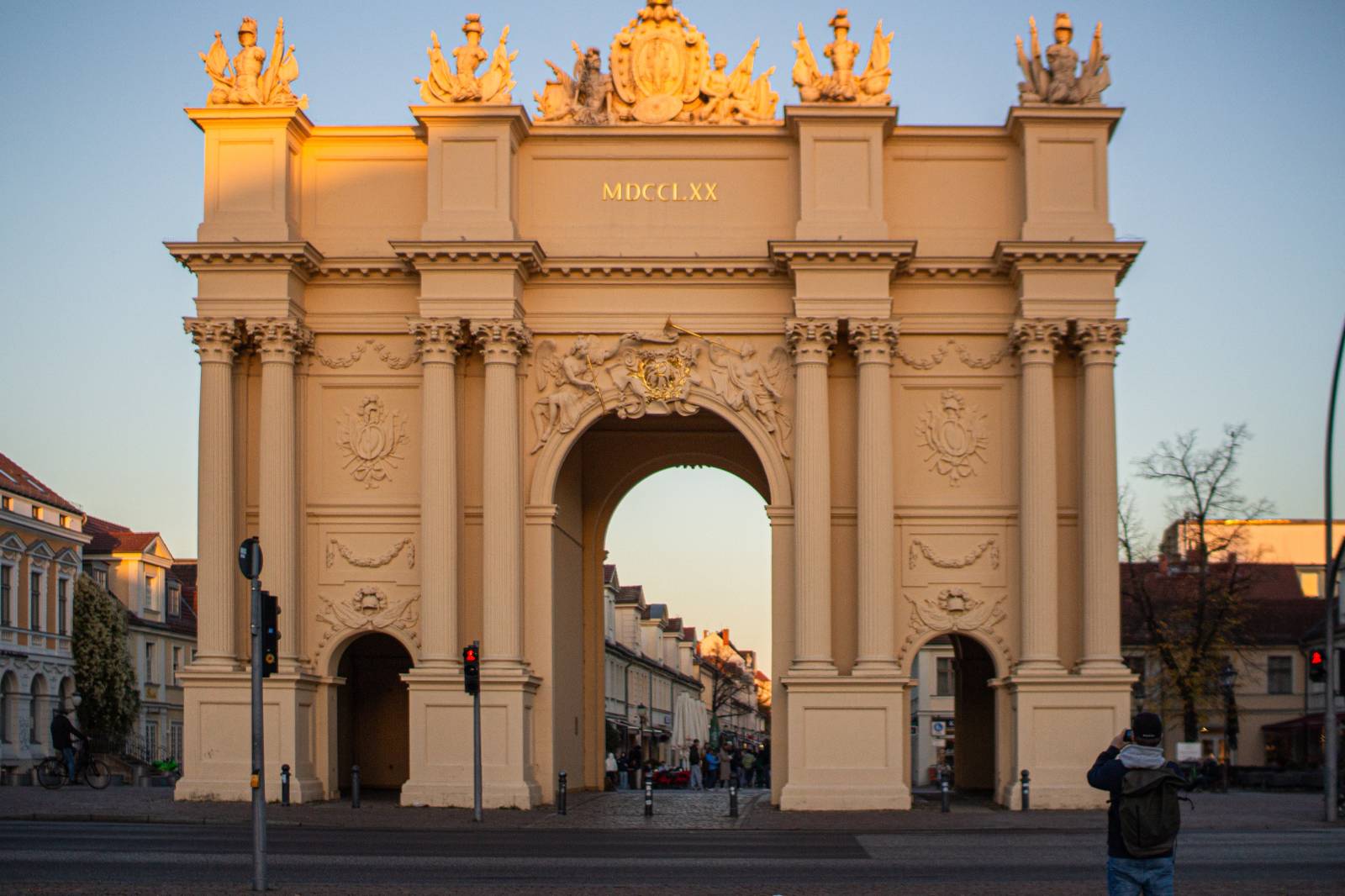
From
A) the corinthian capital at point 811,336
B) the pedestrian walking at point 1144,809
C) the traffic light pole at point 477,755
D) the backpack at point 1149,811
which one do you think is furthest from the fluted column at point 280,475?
the backpack at point 1149,811

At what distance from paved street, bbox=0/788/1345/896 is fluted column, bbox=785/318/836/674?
13.0 ft

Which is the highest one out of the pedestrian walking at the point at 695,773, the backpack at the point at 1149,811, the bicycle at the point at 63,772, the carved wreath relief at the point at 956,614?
the carved wreath relief at the point at 956,614

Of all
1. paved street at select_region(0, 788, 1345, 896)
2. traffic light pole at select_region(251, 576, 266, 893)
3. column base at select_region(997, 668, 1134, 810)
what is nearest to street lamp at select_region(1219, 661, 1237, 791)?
column base at select_region(997, 668, 1134, 810)

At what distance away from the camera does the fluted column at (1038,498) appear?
3803 cm

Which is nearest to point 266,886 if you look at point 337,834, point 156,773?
point 337,834

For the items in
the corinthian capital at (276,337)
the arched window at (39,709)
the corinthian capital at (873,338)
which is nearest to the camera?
the corinthian capital at (873,338)

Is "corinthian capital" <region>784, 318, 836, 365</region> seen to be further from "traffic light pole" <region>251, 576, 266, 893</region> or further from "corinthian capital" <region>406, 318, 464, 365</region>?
"traffic light pole" <region>251, 576, 266, 893</region>

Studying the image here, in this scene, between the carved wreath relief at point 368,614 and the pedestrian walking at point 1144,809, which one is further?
the carved wreath relief at point 368,614

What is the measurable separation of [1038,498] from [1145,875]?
26.1 metres

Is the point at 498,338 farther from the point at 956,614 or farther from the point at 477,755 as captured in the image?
the point at 956,614

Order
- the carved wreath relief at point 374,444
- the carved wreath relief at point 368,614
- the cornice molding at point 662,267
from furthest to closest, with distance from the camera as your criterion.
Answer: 1. the carved wreath relief at point 374,444
2. the carved wreath relief at point 368,614
3. the cornice molding at point 662,267

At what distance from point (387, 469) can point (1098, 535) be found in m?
14.4

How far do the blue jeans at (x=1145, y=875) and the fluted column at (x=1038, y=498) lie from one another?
25351mm

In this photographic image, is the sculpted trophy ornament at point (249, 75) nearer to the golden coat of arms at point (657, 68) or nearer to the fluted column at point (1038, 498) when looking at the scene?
the golden coat of arms at point (657, 68)
